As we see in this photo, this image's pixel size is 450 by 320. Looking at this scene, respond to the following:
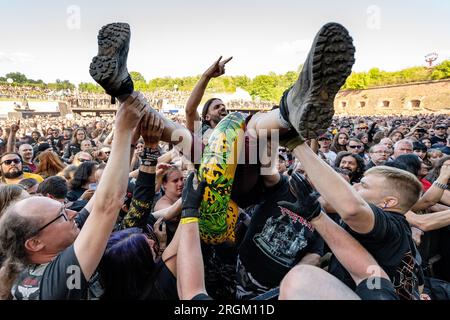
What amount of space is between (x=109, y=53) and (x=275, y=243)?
56.2 inches

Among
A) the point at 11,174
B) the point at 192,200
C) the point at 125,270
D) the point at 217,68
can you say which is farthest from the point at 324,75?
the point at 11,174

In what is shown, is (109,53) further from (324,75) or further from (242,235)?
(242,235)

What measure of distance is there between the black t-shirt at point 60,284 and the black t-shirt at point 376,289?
3.77ft

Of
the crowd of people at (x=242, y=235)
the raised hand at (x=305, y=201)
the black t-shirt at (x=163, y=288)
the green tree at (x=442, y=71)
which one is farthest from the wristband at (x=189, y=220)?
the green tree at (x=442, y=71)

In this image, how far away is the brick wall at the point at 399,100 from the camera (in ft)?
142

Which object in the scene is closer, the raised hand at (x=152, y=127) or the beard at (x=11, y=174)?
the raised hand at (x=152, y=127)

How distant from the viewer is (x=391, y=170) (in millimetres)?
1975

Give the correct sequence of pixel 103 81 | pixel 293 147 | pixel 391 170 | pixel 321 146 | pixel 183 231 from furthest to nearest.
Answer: pixel 321 146 → pixel 391 170 → pixel 293 147 → pixel 183 231 → pixel 103 81

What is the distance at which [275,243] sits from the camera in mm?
2162

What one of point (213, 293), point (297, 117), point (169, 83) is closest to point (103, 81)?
point (297, 117)

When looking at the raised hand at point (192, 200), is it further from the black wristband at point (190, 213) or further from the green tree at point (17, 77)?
the green tree at point (17, 77)

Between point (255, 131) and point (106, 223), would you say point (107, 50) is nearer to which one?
point (106, 223)

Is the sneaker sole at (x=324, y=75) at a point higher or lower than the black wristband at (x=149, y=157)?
higher
